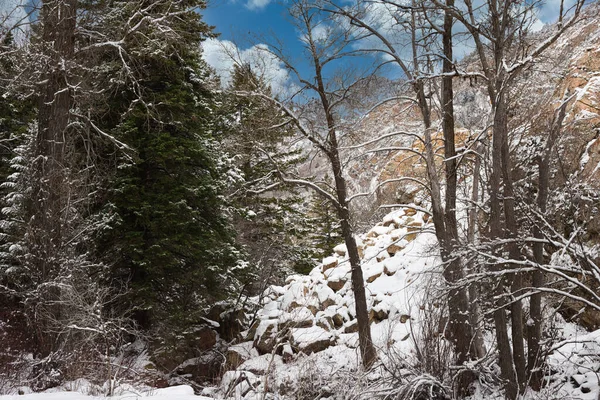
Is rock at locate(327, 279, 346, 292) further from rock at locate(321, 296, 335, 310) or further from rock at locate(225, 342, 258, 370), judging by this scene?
rock at locate(225, 342, 258, 370)

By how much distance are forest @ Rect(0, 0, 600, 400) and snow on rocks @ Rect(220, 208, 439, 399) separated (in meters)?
0.09

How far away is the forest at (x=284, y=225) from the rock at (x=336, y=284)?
9cm

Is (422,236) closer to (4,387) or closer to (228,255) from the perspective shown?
(228,255)

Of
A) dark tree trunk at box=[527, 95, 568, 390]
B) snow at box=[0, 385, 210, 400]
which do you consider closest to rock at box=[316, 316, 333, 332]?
dark tree trunk at box=[527, 95, 568, 390]

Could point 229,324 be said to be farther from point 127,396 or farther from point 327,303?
point 127,396

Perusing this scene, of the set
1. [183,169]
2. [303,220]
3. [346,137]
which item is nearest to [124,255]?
[183,169]

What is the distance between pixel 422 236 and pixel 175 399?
38.9 feet

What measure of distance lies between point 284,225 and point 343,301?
20.6 feet

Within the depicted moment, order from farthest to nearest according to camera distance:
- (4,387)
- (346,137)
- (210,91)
Answer: (210,91), (346,137), (4,387)

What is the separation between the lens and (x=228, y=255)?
12867 millimetres

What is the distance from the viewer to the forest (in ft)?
18.5

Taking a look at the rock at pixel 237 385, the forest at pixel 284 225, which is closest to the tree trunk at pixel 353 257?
the forest at pixel 284 225

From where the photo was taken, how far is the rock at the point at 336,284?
13.7m

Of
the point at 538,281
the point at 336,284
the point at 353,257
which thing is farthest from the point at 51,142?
the point at 336,284
